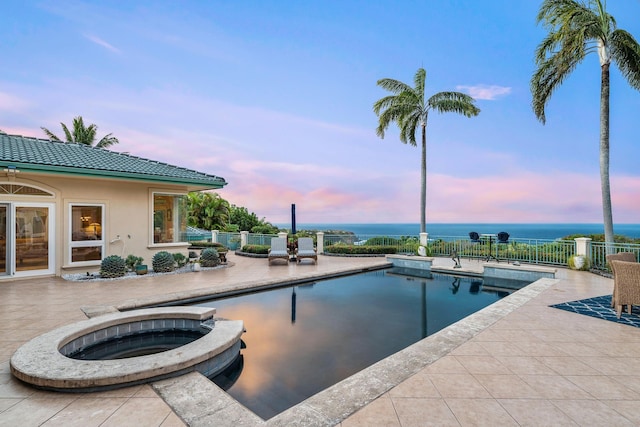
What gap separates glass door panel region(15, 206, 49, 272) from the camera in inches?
321

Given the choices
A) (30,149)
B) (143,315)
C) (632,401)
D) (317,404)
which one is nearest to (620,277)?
(632,401)

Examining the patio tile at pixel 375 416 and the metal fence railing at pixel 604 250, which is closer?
the patio tile at pixel 375 416

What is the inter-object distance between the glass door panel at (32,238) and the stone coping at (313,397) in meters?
8.29

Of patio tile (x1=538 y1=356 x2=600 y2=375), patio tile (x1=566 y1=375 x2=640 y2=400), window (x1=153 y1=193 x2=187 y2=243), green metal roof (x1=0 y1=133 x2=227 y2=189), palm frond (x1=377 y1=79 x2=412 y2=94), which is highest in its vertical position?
palm frond (x1=377 y1=79 x2=412 y2=94)

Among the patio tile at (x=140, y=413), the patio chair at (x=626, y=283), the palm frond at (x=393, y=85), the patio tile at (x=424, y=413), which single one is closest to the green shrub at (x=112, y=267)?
the patio tile at (x=140, y=413)

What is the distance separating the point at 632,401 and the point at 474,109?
13.1 m

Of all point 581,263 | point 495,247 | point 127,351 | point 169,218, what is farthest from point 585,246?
point 169,218

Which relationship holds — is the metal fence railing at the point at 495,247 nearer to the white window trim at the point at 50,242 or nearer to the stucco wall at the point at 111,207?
the stucco wall at the point at 111,207

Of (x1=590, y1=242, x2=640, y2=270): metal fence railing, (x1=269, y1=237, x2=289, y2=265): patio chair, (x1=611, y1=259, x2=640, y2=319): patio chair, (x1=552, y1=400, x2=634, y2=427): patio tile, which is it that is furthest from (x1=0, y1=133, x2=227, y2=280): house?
(x1=590, y1=242, x2=640, y2=270): metal fence railing

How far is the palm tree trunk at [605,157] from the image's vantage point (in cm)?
952

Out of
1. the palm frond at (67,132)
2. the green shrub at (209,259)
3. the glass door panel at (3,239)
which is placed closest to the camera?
the glass door panel at (3,239)

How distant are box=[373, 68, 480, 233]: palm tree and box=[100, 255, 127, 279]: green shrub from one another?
11.8 meters

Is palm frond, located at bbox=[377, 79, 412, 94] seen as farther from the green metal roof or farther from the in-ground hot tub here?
the in-ground hot tub

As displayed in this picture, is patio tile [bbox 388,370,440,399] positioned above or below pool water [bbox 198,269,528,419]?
above
